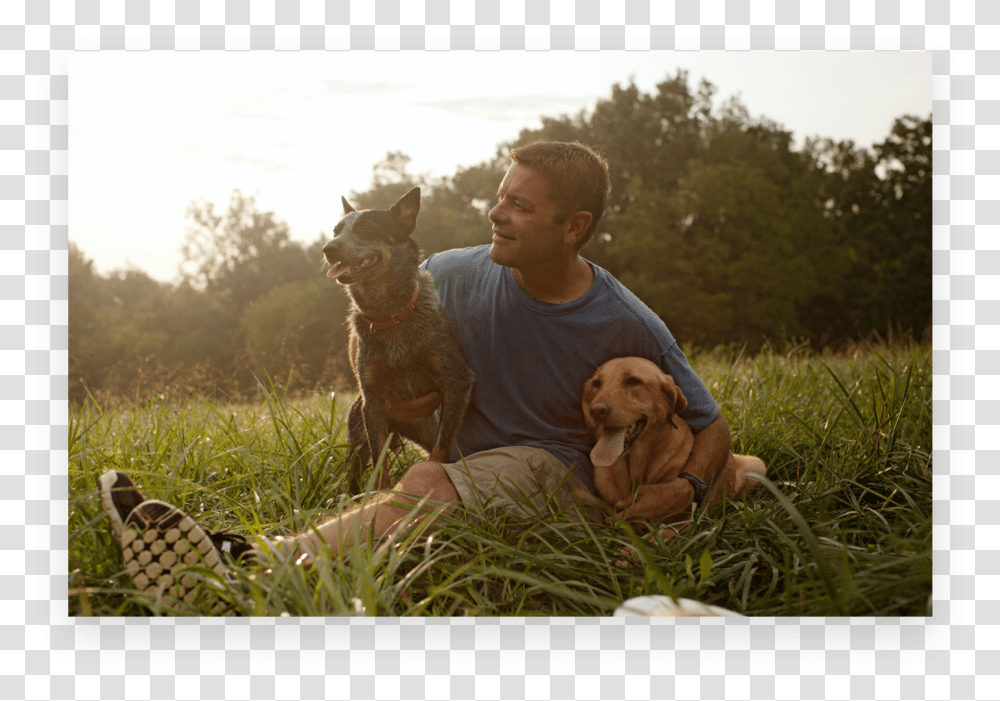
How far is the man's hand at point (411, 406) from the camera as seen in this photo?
9.08 ft

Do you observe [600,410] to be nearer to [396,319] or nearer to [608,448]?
[608,448]

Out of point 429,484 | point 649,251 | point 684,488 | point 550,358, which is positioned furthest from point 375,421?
point 649,251

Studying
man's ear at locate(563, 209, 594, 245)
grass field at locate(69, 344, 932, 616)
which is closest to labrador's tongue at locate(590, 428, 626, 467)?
grass field at locate(69, 344, 932, 616)

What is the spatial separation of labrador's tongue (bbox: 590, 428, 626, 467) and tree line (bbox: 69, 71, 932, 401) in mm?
911

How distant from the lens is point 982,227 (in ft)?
9.10

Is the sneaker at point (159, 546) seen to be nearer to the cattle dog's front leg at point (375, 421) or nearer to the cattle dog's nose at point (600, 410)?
the cattle dog's front leg at point (375, 421)

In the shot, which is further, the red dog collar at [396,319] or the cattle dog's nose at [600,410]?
the red dog collar at [396,319]

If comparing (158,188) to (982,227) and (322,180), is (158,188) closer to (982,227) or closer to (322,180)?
(322,180)

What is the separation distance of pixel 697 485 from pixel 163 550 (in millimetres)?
1832

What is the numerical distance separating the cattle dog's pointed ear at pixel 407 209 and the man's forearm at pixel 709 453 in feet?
4.55

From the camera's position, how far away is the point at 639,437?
263 cm

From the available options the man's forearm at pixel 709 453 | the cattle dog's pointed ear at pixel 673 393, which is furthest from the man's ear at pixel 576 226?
the man's forearm at pixel 709 453

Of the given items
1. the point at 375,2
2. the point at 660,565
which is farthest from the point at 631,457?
the point at 375,2

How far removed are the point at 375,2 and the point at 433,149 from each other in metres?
0.61
